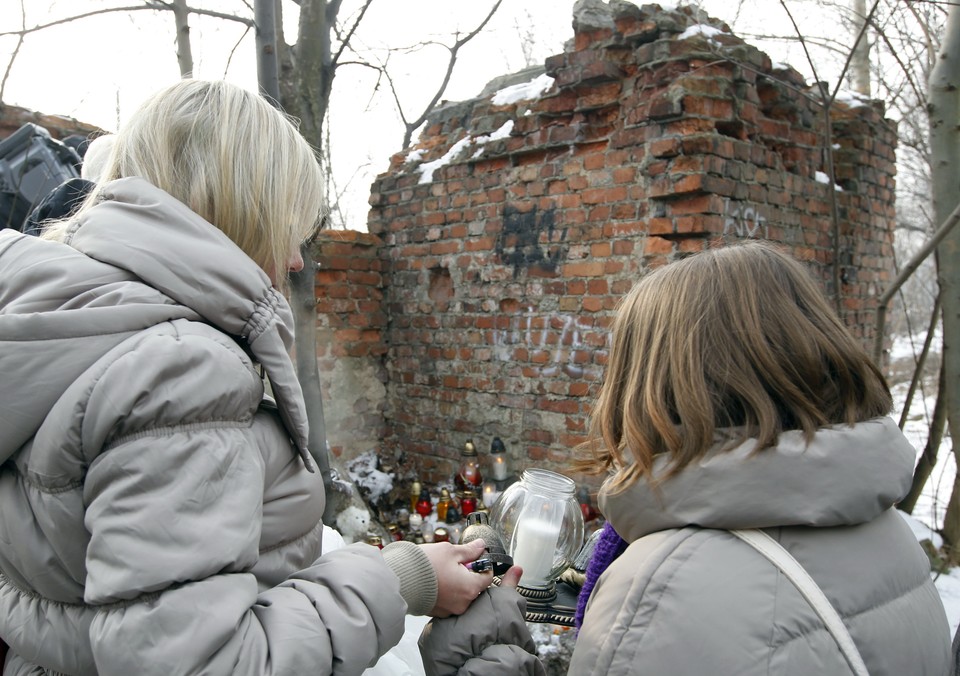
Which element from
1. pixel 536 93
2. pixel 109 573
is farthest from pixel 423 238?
pixel 109 573

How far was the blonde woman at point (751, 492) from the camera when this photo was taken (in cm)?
85

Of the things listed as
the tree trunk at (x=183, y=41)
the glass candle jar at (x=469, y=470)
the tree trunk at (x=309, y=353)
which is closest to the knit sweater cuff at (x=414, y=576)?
the tree trunk at (x=309, y=353)

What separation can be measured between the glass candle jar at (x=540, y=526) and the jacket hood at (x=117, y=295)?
1.97ft

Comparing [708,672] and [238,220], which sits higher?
[238,220]

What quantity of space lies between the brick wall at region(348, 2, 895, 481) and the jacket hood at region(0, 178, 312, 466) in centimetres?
267

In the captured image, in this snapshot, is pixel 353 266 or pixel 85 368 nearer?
pixel 85 368

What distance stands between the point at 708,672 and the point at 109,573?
2.31ft

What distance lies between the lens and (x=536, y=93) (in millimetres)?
4156

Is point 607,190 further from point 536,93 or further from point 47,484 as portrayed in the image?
point 47,484

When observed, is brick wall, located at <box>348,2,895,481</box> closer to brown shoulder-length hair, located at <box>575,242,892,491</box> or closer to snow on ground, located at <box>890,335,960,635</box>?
snow on ground, located at <box>890,335,960,635</box>

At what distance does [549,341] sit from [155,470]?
314cm

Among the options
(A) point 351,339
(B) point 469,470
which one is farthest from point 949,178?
(A) point 351,339

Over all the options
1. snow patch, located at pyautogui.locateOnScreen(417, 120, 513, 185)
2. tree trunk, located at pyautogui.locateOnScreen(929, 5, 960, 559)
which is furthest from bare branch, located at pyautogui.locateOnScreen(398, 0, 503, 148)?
tree trunk, located at pyautogui.locateOnScreen(929, 5, 960, 559)

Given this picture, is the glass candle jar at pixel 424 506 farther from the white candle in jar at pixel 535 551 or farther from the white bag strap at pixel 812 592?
the white bag strap at pixel 812 592
